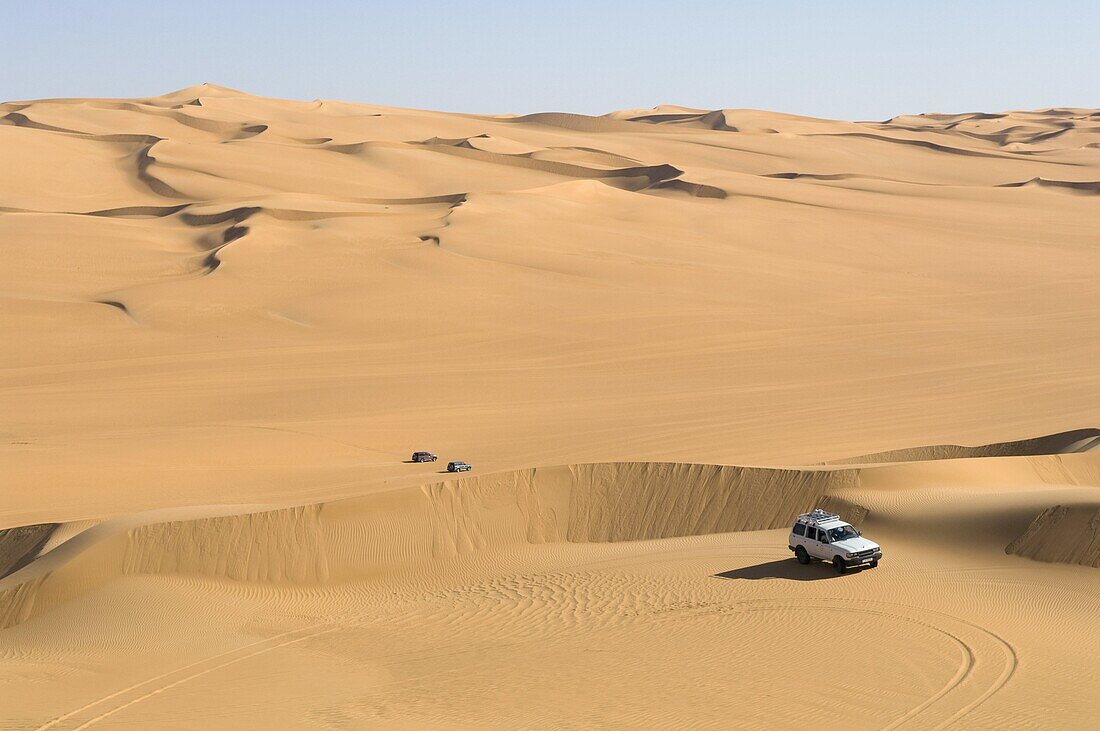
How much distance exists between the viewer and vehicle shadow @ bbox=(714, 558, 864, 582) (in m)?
15.4

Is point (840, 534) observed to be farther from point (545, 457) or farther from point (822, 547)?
point (545, 457)

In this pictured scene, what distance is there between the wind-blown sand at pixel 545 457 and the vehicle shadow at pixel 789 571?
0.08 meters

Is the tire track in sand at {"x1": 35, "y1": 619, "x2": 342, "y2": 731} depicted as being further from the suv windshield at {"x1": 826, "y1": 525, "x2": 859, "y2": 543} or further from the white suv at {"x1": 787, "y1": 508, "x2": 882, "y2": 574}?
the suv windshield at {"x1": 826, "y1": 525, "x2": 859, "y2": 543}

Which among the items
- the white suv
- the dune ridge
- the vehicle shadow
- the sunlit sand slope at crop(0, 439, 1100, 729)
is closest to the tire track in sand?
the sunlit sand slope at crop(0, 439, 1100, 729)

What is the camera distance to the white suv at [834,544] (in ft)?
49.8

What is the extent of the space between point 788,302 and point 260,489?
23113 mm

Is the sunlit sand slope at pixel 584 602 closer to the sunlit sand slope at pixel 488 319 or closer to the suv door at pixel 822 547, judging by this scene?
the suv door at pixel 822 547

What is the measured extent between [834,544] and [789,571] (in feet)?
2.47

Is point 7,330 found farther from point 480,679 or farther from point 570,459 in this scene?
point 480,679

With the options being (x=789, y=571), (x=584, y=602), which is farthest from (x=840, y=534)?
(x=584, y=602)

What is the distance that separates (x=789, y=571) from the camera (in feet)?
51.6

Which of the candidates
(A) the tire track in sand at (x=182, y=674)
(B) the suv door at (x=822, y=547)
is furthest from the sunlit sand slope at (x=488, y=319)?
(B) the suv door at (x=822, y=547)

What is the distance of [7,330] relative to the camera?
35.8m

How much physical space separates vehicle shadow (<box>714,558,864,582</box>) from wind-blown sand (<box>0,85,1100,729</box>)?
0.08m
